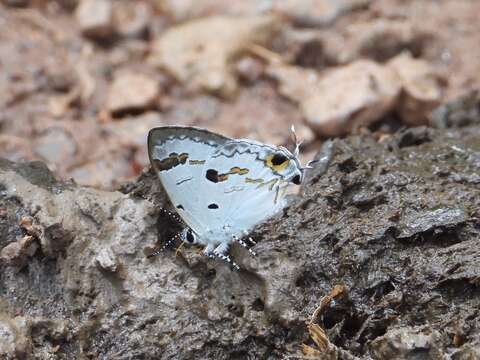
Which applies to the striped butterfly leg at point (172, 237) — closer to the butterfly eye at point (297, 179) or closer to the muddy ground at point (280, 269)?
the muddy ground at point (280, 269)

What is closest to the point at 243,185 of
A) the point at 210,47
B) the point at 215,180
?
the point at 215,180

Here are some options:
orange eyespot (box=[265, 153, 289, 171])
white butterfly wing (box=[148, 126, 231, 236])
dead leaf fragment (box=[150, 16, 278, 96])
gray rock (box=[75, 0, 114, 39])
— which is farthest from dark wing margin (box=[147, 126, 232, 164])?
gray rock (box=[75, 0, 114, 39])

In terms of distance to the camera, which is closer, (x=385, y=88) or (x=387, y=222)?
(x=387, y=222)

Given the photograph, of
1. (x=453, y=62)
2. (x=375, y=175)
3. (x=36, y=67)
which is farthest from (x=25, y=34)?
(x=375, y=175)

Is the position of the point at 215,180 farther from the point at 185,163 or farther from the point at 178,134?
the point at 178,134

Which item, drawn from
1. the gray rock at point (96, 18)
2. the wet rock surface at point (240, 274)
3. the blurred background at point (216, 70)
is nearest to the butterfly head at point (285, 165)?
the wet rock surface at point (240, 274)

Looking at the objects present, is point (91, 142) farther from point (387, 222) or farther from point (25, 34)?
point (387, 222)

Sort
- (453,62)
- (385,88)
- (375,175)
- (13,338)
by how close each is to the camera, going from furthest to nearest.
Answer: (453,62) → (385,88) → (375,175) → (13,338)
